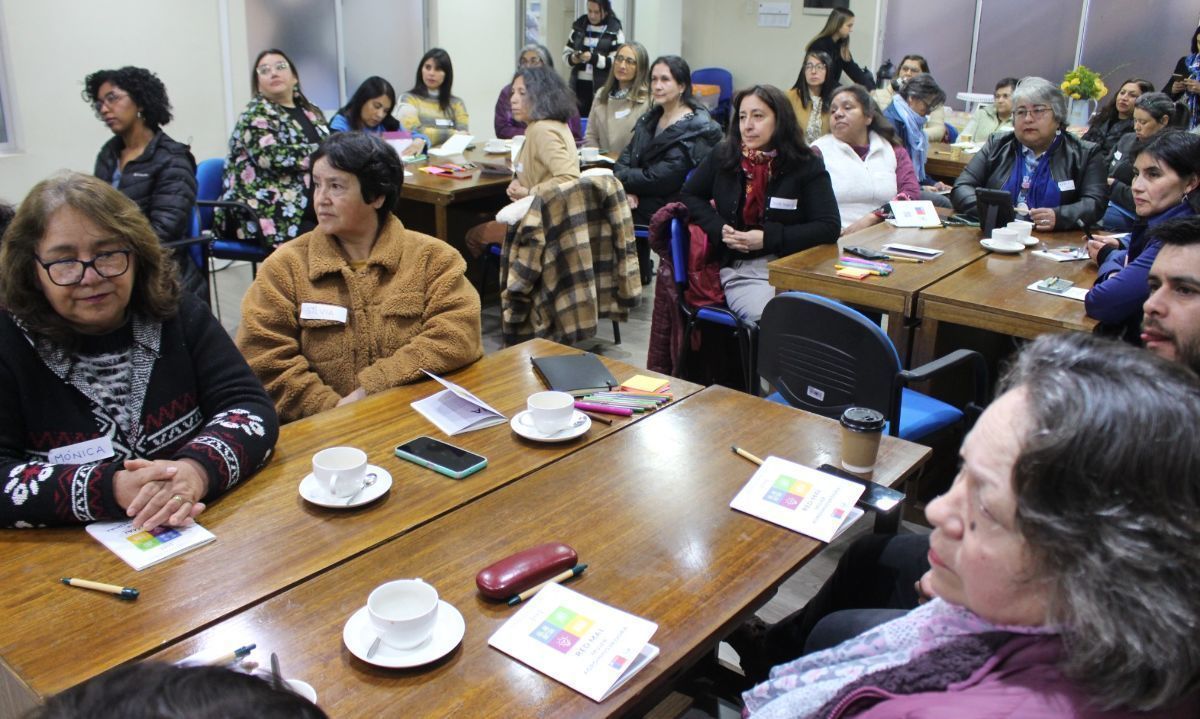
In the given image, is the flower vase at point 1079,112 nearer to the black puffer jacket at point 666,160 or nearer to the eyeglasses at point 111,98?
the black puffer jacket at point 666,160

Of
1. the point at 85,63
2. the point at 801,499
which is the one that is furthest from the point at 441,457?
the point at 85,63

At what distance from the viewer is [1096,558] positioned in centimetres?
88

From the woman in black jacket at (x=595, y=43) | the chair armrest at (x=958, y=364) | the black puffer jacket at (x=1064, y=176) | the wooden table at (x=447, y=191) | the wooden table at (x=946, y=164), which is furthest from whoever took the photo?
the woman in black jacket at (x=595, y=43)

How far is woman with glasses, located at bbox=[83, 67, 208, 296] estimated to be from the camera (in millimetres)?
3943

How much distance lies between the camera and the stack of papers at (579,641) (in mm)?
1245

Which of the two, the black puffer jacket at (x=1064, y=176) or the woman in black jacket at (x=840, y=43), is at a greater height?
the woman in black jacket at (x=840, y=43)

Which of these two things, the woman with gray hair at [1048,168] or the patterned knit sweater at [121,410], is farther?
the woman with gray hair at [1048,168]

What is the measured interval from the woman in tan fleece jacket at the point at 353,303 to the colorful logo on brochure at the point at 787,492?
0.92 metres

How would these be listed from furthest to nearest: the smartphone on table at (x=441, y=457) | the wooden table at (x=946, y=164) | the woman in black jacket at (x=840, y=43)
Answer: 1. the woman in black jacket at (x=840, y=43)
2. the wooden table at (x=946, y=164)
3. the smartphone on table at (x=441, y=457)

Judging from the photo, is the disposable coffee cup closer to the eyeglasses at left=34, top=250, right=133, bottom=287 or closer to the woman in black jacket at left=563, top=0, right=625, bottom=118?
the eyeglasses at left=34, top=250, right=133, bottom=287

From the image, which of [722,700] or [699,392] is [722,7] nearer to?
[699,392]

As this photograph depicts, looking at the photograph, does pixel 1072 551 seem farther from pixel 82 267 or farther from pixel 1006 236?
pixel 1006 236

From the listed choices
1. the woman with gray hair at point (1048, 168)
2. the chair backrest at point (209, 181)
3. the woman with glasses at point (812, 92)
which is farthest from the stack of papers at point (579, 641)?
the woman with glasses at point (812, 92)

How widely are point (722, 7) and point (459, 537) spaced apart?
9.86 m
